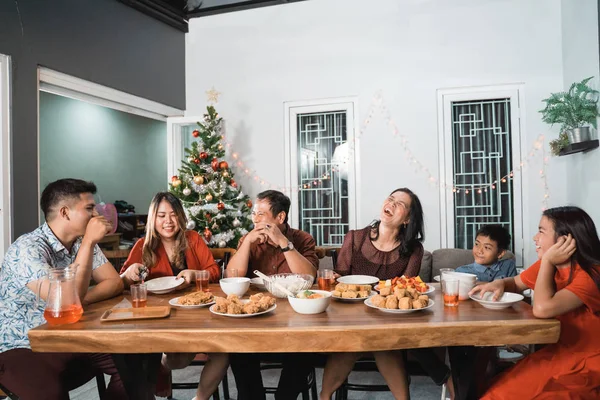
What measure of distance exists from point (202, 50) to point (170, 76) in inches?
20.4

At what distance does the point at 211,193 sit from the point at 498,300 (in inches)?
142

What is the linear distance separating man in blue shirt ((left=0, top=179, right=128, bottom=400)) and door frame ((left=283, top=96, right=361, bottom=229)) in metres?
3.22

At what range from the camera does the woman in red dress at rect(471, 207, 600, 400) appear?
1.55 metres

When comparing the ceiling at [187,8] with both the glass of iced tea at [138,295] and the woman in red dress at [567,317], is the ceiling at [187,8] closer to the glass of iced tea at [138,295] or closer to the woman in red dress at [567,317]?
the glass of iced tea at [138,295]

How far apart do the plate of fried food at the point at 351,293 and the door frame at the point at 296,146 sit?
3056 millimetres

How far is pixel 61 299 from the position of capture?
1.52m

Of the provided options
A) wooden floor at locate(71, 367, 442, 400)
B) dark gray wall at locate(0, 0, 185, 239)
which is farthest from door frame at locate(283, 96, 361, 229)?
wooden floor at locate(71, 367, 442, 400)

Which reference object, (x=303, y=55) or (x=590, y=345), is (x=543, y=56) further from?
(x=590, y=345)

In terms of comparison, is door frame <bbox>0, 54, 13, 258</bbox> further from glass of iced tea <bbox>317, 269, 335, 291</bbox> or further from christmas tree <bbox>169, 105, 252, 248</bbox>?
glass of iced tea <bbox>317, 269, 335, 291</bbox>

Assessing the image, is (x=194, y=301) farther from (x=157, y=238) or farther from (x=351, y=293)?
(x=157, y=238)

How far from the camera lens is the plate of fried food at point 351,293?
1.83 metres

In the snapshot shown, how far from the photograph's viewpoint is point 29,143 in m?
3.55

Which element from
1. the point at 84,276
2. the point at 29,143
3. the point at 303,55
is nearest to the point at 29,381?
the point at 84,276

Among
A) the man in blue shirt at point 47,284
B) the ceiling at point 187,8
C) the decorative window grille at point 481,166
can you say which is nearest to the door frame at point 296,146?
the decorative window grille at point 481,166
